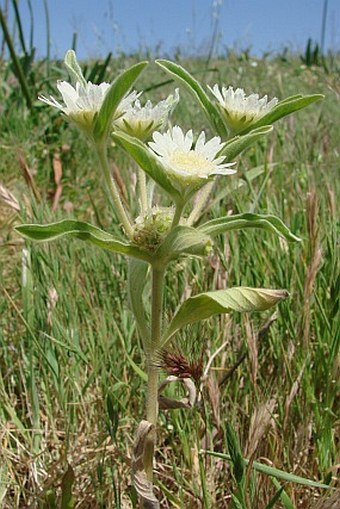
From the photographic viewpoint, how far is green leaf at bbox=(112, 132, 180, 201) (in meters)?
0.56

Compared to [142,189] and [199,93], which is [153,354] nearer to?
[142,189]

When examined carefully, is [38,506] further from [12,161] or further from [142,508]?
[12,161]

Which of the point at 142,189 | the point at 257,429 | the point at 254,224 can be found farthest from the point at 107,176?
the point at 257,429

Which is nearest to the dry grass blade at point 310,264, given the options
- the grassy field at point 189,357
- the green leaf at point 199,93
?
the grassy field at point 189,357

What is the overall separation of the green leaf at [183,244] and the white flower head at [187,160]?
0.05 m

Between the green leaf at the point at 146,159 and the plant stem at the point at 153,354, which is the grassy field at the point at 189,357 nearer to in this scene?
the plant stem at the point at 153,354

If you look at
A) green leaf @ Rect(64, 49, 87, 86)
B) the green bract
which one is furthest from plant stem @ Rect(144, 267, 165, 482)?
green leaf @ Rect(64, 49, 87, 86)

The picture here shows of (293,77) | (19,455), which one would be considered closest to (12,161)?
(19,455)

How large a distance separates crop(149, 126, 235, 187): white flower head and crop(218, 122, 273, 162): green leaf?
0.4 inches

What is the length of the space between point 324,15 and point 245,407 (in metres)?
2.64

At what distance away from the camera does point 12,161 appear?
2070mm

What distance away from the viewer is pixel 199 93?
0.70 metres

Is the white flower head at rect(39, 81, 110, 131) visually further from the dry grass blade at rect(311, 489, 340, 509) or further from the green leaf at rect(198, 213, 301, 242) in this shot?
the dry grass blade at rect(311, 489, 340, 509)

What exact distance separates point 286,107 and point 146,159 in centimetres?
17
